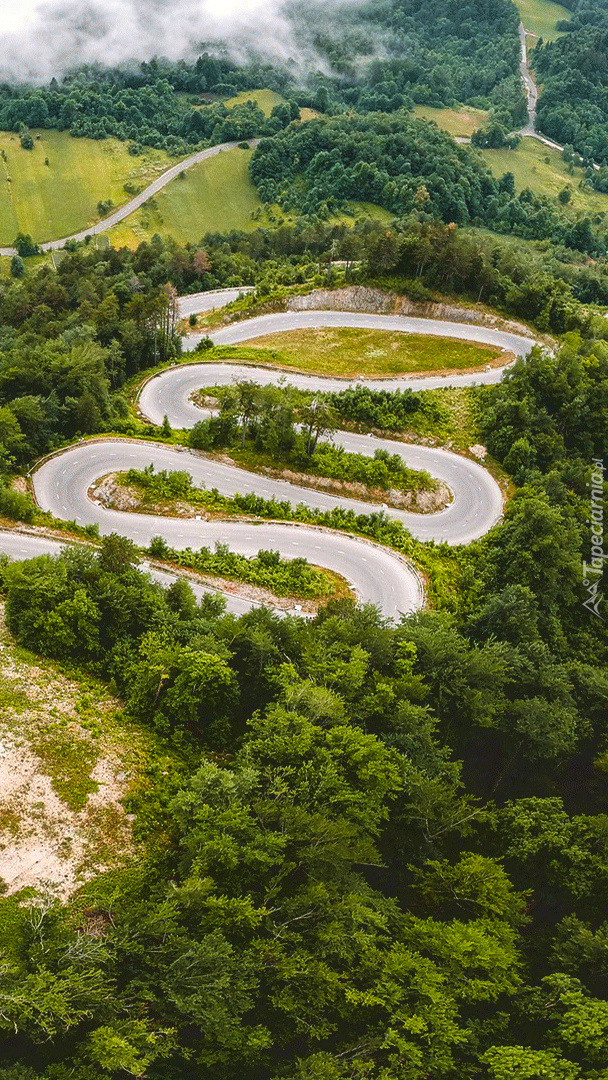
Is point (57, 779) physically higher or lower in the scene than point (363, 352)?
lower

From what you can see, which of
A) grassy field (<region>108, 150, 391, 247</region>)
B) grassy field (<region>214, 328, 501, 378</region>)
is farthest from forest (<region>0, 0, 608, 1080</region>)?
grassy field (<region>108, 150, 391, 247</region>)

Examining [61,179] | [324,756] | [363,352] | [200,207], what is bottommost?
[324,756]

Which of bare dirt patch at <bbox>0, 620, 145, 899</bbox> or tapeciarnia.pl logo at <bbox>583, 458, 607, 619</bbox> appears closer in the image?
bare dirt patch at <bbox>0, 620, 145, 899</bbox>

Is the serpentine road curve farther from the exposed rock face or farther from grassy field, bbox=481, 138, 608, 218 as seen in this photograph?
grassy field, bbox=481, 138, 608, 218

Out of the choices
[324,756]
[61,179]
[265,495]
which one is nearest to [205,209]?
[61,179]

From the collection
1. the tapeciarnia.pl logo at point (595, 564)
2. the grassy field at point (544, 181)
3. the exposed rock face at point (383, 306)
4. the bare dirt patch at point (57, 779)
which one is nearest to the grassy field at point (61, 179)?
the grassy field at point (544, 181)

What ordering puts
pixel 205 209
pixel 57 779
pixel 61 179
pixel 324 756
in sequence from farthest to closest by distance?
pixel 61 179 → pixel 205 209 → pixel 57 779 → pixel 324 756

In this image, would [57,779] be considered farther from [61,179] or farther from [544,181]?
[544,181]

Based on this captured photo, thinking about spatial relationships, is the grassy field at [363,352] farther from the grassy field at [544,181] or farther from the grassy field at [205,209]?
the grassy field at [544,181]
